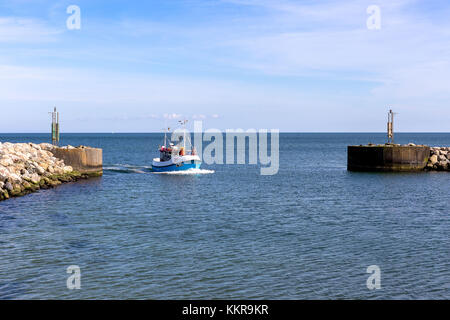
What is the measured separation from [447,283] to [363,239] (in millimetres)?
7460

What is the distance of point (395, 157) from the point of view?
60.2 m

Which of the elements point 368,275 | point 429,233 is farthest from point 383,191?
point 368,275

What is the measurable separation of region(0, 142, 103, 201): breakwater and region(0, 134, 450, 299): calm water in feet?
7.05

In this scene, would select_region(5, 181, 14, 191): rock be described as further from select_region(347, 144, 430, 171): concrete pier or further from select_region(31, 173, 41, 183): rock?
select_region(347, 144, 430, 171): concrete pier

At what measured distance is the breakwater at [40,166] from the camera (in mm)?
40344

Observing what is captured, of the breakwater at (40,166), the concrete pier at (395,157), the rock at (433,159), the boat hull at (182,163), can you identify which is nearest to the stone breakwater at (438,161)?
the rock at (433,159)

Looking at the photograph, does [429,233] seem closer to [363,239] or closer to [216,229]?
[363,239]

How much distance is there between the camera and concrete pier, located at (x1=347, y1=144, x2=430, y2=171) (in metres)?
60.4

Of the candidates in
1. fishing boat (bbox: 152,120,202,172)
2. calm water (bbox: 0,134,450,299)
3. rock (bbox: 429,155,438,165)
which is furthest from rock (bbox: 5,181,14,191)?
rock (bbox: 429,155,438,165)

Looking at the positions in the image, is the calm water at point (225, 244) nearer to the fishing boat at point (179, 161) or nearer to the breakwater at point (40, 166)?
the breakwater at point (40, 166)

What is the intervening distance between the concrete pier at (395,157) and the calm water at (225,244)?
15.3m

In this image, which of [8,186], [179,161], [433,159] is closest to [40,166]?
[8,186]

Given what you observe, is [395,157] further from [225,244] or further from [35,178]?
[225,244]

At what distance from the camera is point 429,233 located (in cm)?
2656
